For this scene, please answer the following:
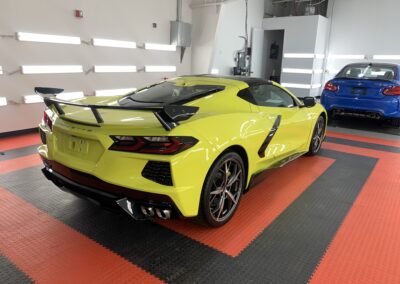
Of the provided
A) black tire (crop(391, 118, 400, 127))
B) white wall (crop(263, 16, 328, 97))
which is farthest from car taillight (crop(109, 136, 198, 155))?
white wall (crop(263, 16, 328, 97))

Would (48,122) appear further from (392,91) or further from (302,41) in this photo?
(302,41)

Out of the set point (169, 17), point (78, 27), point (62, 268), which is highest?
point (169, 17)

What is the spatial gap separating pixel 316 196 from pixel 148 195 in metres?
1.95

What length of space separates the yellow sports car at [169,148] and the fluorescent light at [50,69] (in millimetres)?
3082

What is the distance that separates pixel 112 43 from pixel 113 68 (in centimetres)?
50

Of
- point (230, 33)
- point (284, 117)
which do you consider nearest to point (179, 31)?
point (230, 33)

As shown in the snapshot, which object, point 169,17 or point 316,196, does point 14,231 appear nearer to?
point 316,196

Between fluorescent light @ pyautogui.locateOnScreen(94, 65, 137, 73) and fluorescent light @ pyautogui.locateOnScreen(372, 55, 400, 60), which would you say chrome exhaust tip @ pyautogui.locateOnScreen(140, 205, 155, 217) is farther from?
fluorescent light @ pyautogui.locateOnScreen(372, 55, 400, 60)

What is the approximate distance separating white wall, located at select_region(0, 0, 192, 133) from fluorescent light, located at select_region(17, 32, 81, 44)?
2.7 inches

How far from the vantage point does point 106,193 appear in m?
1.96

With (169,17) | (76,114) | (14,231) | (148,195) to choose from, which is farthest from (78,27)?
(148,195)

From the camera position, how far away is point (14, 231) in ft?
7.59

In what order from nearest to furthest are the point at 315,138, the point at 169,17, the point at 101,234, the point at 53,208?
the point at 101,234 → the point at 53,208 → the point at 315,138 → the point at 169,17

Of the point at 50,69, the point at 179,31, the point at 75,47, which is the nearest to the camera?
the point at 50,69
